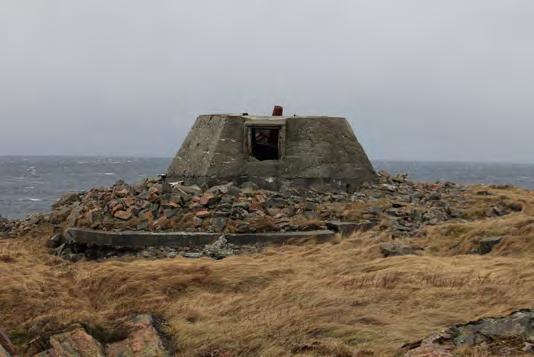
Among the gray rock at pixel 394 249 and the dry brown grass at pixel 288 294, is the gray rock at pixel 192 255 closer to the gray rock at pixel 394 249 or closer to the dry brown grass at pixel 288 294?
the dry brown grass at pixel 288 294

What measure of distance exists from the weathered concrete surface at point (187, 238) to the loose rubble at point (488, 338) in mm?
4772

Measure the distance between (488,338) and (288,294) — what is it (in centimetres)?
266

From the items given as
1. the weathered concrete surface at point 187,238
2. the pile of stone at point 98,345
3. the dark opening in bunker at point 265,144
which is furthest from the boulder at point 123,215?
the pile of stone at point 98,345

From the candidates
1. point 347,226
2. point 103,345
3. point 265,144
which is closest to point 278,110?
point 265,144

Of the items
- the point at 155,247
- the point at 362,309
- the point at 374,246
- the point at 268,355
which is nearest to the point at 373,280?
the point at 362,309

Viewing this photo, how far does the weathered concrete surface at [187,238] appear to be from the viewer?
10195 millimetres

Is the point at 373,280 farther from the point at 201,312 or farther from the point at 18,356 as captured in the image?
the point at 18,356

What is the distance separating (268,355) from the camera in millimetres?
5902

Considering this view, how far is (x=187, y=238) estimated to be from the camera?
1021cm

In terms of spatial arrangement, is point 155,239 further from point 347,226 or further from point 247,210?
point 347,226

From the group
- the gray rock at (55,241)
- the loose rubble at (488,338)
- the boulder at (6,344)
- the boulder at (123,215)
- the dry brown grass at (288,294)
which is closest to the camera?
the loose rubble at (488,338)

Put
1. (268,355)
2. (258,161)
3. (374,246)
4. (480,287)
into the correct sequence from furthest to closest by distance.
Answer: (258,161) → (374,246) → (480,287) → (268,355)

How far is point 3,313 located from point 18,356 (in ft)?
4.12

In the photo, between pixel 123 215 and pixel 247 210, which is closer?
pixel 123 215
